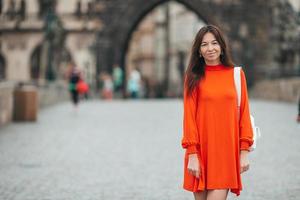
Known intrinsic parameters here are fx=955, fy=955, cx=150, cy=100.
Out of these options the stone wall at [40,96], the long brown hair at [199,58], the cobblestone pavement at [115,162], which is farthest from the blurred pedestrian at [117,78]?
the long brown hair at [199,58]

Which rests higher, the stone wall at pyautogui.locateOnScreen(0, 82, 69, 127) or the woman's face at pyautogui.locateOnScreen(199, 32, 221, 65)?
the woman's face at pyautogui.locateOnScreen(199, 32, 221, 65)

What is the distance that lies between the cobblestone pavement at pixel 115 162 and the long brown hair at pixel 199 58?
11.1 feet

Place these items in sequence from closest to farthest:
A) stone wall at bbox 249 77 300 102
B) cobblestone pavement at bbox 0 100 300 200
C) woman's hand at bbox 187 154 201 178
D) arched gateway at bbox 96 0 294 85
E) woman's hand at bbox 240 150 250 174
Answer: woman's hand at bbox 187 154 201 178 < woman's hand at bbox 240 150 250 174 < cobblestone pavement at bbox 0 100 300 200 < stone wall at bbox 249 77 300 102 < arched gateway at bbox 96 0 294 85

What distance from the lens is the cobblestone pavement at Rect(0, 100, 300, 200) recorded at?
9.88 m

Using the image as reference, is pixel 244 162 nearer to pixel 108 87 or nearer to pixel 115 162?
pixel 115 162

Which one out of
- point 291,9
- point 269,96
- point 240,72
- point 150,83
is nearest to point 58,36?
point 269,96

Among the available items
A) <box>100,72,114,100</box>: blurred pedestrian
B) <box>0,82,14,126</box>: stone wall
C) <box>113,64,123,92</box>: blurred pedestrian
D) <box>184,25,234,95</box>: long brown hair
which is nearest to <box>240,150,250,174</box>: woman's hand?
<box>184,25,234,95</box>: long brown hair

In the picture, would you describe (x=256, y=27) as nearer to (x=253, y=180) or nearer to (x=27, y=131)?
(x=27, y=131)

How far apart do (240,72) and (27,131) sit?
43.6 ft

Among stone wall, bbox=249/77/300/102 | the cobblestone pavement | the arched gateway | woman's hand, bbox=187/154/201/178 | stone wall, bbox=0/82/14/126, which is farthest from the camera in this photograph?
the arched gateway

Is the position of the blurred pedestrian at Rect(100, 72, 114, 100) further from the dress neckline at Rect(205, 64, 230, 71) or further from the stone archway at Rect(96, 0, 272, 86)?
the dress neckline at Rect(205, 64, 230, 71)

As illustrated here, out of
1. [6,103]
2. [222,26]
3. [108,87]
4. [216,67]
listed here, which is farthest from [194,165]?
[222,26]

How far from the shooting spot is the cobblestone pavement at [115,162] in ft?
32.4

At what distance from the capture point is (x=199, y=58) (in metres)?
6.26
